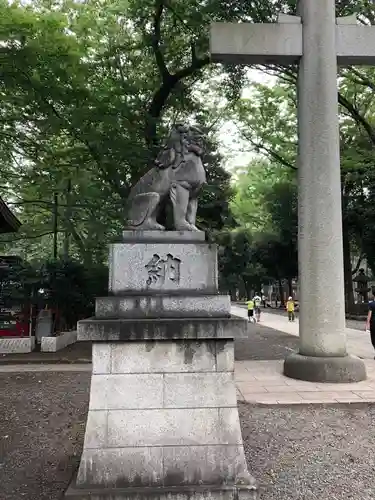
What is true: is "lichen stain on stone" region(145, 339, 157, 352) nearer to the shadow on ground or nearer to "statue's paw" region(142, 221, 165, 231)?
"statue's paw" region(142, 221, 165, 231)

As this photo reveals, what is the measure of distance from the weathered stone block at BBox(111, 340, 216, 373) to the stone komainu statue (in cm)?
122

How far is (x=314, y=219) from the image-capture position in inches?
345

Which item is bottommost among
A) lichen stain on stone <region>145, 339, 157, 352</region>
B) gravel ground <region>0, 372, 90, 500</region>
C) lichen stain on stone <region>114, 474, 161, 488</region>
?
gravel ground <region>0, 372, 90, 500</region>

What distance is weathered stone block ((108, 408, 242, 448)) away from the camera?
4172 millimetres

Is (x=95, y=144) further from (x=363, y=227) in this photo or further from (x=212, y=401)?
(x=363, y=227)

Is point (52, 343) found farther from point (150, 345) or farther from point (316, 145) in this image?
point (150, 345)

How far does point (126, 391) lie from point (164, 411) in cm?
40

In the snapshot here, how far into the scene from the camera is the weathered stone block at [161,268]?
15.0 ft

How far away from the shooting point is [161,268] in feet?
15.1

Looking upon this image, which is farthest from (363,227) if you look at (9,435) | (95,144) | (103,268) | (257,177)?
(9,435)

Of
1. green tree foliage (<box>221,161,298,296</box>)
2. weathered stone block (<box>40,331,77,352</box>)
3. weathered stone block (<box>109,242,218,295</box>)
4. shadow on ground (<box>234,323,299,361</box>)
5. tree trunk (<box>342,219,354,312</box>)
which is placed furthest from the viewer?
green tree foliage (<box>221,161,298,296</box>)

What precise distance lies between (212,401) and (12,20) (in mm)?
9992

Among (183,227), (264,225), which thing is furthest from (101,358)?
(264,225)

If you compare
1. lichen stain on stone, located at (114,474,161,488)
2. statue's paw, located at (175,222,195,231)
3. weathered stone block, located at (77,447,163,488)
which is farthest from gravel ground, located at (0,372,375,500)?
statue's paw, located at (175,222,195,231)
